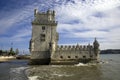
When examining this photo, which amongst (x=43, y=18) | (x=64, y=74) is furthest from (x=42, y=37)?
(x=64, y=74)

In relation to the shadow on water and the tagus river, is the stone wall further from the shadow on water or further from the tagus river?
the shadow on water

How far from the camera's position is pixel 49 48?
152 feet

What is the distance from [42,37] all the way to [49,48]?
353 cm

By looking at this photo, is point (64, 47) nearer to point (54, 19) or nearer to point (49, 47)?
point (49, 47)

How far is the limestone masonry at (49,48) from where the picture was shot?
4678 centimetres

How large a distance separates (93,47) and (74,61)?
6.16 meters

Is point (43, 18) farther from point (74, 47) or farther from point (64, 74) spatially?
point (64, 74)

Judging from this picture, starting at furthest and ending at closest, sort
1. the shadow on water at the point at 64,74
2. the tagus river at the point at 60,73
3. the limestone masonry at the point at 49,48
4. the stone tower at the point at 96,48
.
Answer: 1. the stone tower at the point at 96,48
2. the limestone masonry at the point at 49,48
3. the tagus river at the point at 60,73
4. the shadow on water at the point at 64,74

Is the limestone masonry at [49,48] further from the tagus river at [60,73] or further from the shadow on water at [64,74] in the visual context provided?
the shadow on water at [64,74]

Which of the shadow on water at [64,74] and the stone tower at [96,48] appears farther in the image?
the stone tower at [96,48]

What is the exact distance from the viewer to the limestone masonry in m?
46.8

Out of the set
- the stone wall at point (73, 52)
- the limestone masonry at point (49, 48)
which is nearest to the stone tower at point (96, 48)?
the limestone masonry at point (49, 48)

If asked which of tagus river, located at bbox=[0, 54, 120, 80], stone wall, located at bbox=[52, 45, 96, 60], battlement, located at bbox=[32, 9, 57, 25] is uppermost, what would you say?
battlement, located at bbox=[32, 9, 57, 25]

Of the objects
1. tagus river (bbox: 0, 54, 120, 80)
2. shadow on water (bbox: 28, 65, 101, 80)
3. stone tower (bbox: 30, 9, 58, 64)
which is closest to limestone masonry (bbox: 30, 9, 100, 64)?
stone tower (bbox: 30, 9, 58, 64)
